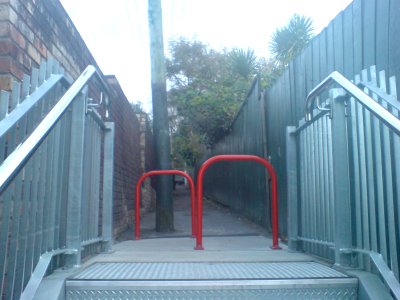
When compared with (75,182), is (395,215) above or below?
below

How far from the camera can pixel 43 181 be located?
258cm

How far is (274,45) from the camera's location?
1386 cm

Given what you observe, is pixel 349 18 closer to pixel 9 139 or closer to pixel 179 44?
pixel 9 139

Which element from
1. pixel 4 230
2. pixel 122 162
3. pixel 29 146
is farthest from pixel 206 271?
pixel 122 162

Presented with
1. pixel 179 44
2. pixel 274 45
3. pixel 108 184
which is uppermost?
pixel 179 44

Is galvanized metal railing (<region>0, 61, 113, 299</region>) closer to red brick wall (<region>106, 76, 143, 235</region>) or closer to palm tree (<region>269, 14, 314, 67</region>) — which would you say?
red brick wall (<region>106, 76, 143, 235</region>)

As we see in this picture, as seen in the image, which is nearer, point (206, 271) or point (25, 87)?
point (25, 87)

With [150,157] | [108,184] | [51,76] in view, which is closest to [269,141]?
[108,184]

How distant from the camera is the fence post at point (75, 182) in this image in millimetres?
2887

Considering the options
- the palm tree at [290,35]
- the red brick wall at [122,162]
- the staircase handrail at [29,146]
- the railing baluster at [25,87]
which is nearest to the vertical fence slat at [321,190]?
the staircase handrail at [29,146]

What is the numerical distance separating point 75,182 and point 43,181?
362 millimetres

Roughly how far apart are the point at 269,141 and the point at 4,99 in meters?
4.86

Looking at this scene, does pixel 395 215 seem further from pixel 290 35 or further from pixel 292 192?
pixel 290 35

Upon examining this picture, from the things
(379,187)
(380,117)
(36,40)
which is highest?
(36,40)
